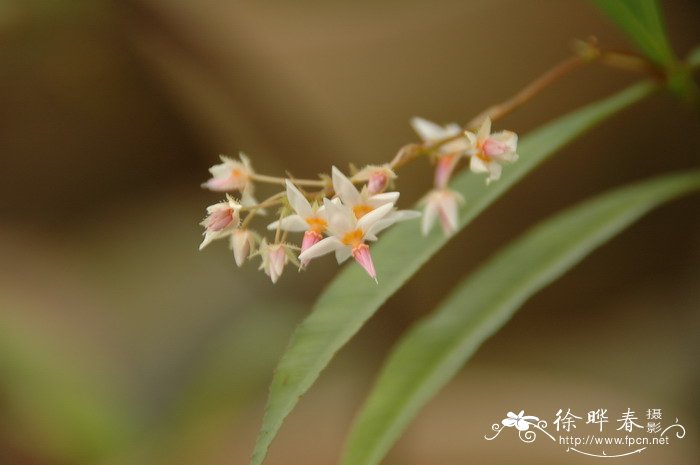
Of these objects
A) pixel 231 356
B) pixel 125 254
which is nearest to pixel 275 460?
pixel 231 356

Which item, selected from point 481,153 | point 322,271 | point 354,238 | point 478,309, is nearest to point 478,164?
point 481,153

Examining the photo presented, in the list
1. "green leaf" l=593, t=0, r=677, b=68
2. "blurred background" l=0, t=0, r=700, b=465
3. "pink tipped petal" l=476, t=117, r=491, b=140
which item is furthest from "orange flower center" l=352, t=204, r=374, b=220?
"blurred background" l=0, t=0, r=700, b=465

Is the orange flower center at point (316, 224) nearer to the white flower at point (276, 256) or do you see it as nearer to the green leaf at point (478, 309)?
the white flower at point (276, 256)

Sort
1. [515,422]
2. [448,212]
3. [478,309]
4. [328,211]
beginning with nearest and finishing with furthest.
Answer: [328,211] < [448,212] < [478,309] < [515,422]

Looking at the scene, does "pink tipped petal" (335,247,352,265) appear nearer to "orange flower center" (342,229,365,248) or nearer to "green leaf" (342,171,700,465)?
"orange flower center" (342,229,365,248)

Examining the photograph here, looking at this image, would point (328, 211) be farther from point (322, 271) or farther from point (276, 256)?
point (322, 271)

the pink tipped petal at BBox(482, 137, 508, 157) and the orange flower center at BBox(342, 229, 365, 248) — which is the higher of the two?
the pink tipped petal at BBox(482, 137, 508, 157)
